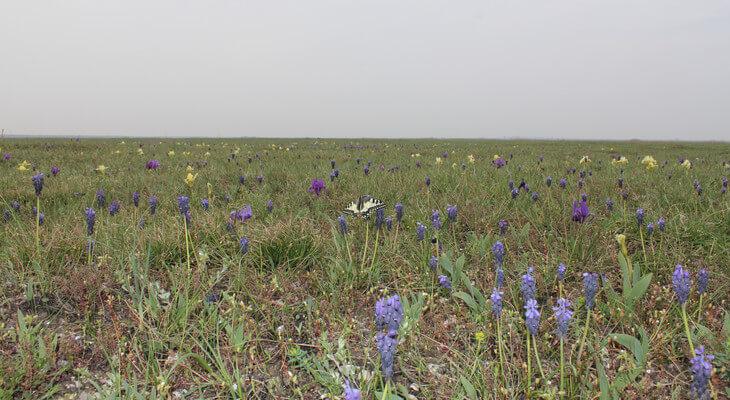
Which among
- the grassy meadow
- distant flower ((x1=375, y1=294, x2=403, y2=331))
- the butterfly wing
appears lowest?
the grassy meadow

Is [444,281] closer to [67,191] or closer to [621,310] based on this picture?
[621,310]

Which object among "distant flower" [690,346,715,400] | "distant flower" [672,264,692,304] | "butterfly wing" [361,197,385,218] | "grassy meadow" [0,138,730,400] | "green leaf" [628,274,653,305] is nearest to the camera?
"distant flower" [690,346,715,400]

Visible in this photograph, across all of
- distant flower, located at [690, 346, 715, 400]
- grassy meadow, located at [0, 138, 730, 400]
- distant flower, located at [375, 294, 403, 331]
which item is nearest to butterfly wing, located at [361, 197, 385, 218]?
grassy meadow, located at [0, 138, 730, 400]

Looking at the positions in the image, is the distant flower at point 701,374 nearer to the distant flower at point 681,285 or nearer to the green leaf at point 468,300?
the distant flower at point 681,285

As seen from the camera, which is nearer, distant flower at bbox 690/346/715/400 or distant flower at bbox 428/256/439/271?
distant flower at bbox 690/346/715/400

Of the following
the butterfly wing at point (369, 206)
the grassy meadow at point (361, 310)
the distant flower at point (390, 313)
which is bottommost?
the grassy meadow at point (361, 310)

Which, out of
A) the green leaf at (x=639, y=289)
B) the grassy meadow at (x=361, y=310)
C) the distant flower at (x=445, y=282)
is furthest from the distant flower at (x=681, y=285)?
the distant flower at (x=445, y=282)

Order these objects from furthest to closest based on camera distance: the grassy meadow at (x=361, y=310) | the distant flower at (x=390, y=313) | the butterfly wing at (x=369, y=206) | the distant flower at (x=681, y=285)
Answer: the butterfly wing at (x=369, y=206) < the grassy meadow at (x=361, y=310) < the distant flower at (x=681, y=285) < the distant flower at (x=390, y=313)

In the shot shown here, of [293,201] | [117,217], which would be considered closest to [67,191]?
[117,217]

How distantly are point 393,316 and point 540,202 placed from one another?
11.4 feet

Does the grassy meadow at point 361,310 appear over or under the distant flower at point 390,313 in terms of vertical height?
under

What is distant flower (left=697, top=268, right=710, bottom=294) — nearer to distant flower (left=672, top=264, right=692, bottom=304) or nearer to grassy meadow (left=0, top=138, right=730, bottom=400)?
grassy meadow (left=0, top=138, right=730, bottom=400)

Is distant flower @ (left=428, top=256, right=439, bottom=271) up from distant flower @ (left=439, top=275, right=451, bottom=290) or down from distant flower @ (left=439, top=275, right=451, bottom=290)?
up

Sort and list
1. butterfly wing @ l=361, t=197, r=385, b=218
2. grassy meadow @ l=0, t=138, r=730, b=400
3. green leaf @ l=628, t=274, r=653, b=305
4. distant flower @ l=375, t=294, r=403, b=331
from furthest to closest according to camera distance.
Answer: butterfly wing @ l=361, t=197, r=385, b=218
green leaf @ l=628, t=274, r=653, b=305
grassy meadow @ l=0, t=138, r=730, b=400
distant flower @ l=375, t=294, r=403, b=331
